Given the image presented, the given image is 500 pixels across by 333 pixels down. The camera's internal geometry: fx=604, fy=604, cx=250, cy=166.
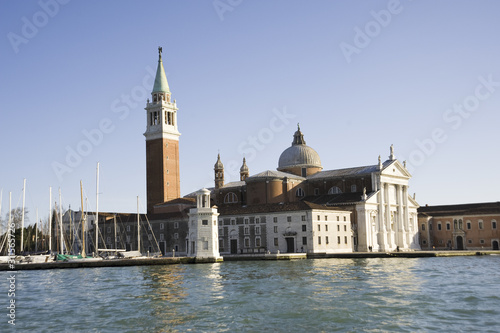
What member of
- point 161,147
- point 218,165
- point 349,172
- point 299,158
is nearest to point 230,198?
point 299,158

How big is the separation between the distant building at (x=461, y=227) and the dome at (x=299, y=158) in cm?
1363

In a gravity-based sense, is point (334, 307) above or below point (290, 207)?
below

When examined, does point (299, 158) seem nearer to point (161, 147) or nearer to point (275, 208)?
point (275, 208)

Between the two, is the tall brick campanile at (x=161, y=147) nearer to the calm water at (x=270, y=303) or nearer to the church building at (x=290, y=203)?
the church building at (x=290, y=203)

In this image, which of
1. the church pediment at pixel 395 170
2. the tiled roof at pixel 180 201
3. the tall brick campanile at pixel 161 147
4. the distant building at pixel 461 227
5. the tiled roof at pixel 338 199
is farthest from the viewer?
the tall brick campanile at pixel 161 147

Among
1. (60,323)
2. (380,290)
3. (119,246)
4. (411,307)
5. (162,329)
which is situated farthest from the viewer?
(119,246)

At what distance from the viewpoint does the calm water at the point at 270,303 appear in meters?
18.0

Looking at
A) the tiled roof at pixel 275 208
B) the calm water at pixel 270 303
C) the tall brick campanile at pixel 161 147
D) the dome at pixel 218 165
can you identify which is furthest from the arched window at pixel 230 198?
the calm water at pixel 270 303

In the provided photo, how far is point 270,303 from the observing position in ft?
72.0

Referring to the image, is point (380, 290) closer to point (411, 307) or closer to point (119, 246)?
point (411, 307)

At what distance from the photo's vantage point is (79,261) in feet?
157

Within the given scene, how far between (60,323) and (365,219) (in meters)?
44.2

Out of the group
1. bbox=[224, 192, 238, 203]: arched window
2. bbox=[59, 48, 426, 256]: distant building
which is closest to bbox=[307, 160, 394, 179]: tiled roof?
bbox=[59, 48, 426, 256]: distant building

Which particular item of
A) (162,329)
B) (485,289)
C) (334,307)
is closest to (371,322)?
(334,307)
